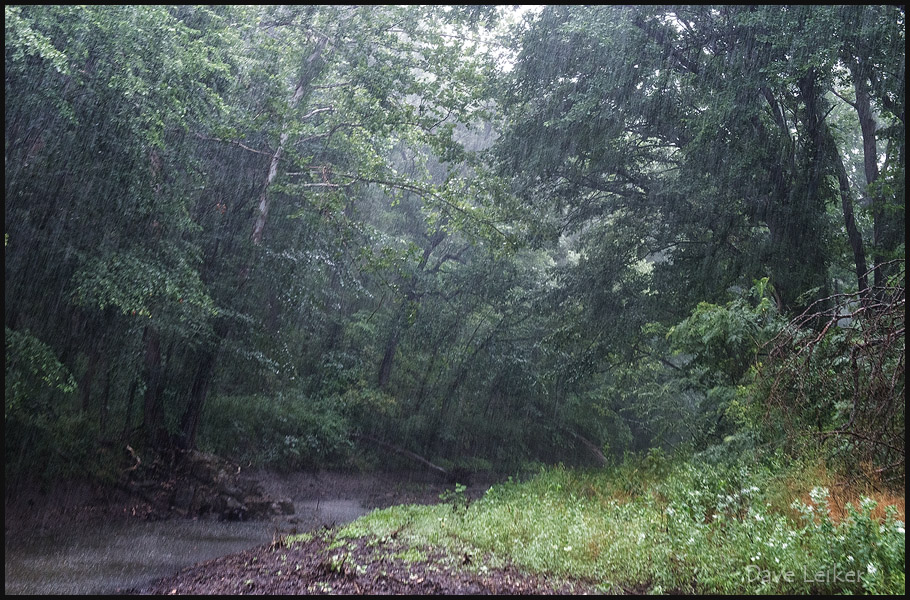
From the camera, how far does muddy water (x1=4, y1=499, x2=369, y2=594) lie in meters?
6.08

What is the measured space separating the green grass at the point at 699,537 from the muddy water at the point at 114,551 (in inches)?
86.2

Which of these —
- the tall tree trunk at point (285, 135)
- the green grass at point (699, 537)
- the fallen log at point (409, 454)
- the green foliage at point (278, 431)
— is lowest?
the fallen log at point (409, 454)

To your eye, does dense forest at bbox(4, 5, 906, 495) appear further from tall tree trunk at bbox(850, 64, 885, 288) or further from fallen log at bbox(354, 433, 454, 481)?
fallen log at bbox(354, 433, 454, 481)

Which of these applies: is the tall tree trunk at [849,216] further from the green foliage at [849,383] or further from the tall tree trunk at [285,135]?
the tall tree trunk at [285,135]

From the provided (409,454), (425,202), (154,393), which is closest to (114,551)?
(154,393)

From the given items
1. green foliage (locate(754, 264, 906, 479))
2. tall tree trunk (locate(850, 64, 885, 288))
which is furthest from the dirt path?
tall tree trunk (locate(850, 64, 885, 288))

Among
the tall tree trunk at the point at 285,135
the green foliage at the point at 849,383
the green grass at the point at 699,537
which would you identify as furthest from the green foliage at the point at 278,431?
the green foliage at the point at 849,383

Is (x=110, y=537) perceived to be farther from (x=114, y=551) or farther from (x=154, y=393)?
(x=154, y=393)

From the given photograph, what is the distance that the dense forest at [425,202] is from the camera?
799cm

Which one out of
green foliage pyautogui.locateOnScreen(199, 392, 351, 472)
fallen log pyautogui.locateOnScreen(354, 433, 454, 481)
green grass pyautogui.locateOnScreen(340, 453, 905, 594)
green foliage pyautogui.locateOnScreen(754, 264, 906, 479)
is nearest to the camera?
green grass pyautogui.locateOnScreen(340, 453, 905, 594)

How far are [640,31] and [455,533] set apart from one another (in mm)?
8890

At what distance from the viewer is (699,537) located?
5.04 m

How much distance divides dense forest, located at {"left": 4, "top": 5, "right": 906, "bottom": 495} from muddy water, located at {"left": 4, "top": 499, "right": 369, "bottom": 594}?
2142 mm

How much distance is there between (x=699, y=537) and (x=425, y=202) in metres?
10.8
